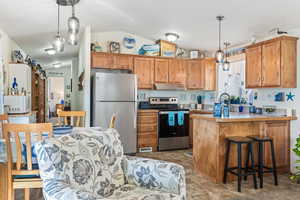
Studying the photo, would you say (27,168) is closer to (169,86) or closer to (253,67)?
(253,67)

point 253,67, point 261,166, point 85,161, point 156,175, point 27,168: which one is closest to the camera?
point 85,161

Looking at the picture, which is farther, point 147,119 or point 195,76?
point 195,76

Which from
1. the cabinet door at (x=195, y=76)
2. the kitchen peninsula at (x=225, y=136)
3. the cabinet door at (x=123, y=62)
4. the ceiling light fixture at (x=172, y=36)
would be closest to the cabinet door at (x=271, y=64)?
the kitchen peninsula at (x=225, y=136)

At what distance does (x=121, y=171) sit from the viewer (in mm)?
1968

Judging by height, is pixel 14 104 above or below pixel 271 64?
below

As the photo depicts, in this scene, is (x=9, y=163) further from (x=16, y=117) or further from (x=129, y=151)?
(x=129, y=151)

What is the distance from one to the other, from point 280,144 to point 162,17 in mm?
2868

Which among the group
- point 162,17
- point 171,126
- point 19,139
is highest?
point 162,17

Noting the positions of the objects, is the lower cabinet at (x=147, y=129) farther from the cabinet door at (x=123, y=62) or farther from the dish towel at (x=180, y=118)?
the cabinet door at (x=123, y=62)

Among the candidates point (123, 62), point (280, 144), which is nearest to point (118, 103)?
point (123, 62)

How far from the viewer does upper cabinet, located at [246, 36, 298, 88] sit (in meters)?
3.76

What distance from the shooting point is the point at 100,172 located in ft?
5.90

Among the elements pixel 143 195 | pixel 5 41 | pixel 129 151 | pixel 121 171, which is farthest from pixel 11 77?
pixel 143 195

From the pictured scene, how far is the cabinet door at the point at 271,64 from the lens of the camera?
149 inches
